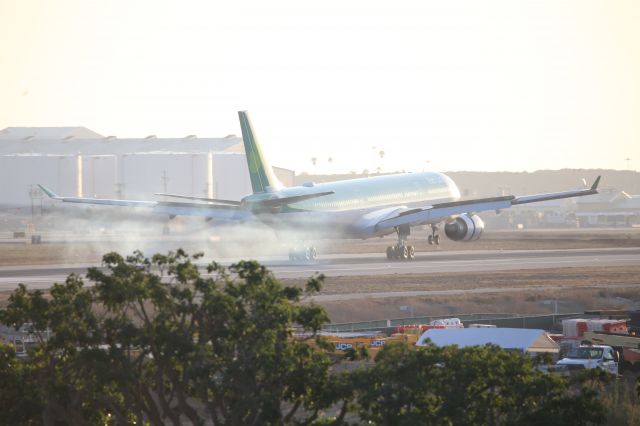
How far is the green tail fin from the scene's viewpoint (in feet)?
283

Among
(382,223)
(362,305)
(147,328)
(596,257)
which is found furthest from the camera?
(596,257)

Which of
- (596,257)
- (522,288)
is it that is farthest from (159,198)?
(522,288)

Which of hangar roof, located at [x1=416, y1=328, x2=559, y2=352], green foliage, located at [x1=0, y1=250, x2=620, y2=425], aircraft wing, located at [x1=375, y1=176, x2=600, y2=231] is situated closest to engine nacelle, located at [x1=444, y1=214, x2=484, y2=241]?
aircraft wing, located at [x1=375, y1=176, x2=600, y2=231]

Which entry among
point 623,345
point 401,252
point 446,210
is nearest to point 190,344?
point 623,345

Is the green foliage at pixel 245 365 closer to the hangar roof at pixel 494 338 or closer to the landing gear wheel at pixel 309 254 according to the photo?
the hangar roof at pixel 494 338

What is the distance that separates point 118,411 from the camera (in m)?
29.1

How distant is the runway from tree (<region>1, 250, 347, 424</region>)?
143 feet

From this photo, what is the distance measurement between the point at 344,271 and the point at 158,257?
188 feet

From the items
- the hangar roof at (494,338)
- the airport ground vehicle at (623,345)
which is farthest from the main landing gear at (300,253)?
the hangar roof at (494,338)

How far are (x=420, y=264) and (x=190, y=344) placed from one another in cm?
6730

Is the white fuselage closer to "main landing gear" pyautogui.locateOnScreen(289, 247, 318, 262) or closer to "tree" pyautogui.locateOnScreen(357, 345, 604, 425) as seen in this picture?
"main landing gear" pyautogui.locateOnScreen(289, 247, 318, 262)

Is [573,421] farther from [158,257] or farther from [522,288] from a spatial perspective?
[522,288]

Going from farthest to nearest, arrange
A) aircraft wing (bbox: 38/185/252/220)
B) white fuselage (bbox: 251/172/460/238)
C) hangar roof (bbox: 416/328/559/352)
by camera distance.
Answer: white fuselage (bbox: 251/172/460/238) → aircraft wing (bbox: 38/185/252/220) → hangar roof (bbox: 416/328/559/352)

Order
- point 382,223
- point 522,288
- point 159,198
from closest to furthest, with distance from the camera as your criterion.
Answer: point 522,288, point 382,223, point 159,198
